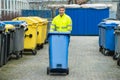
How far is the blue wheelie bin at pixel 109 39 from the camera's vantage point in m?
15.1

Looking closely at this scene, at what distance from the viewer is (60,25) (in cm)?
1212

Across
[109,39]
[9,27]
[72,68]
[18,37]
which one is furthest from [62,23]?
[109,39]

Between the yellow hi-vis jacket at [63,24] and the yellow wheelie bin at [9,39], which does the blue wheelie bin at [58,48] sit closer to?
the yellow hi-vis jacket at [63,24]

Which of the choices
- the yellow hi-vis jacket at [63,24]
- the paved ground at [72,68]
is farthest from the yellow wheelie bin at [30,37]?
the yellow hi-vis jacket at [63,24]

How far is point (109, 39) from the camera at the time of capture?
602 inches

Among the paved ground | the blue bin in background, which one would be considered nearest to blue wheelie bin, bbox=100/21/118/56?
the blue bin in background

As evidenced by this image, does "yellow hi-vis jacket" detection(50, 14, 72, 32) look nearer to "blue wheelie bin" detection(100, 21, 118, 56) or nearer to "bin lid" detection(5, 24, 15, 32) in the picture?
"bin lid" detection(5, 24, 15, 32)

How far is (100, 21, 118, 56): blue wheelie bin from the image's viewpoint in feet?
49.7

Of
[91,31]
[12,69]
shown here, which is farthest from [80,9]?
[12,69]

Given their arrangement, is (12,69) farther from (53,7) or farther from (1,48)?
(53,7)

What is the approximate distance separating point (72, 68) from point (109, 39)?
3.58 metres

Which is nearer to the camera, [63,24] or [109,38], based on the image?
[63,24]

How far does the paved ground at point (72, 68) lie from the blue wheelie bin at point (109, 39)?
14.0 inches

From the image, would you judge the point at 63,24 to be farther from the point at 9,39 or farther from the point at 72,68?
the point at 9,39
